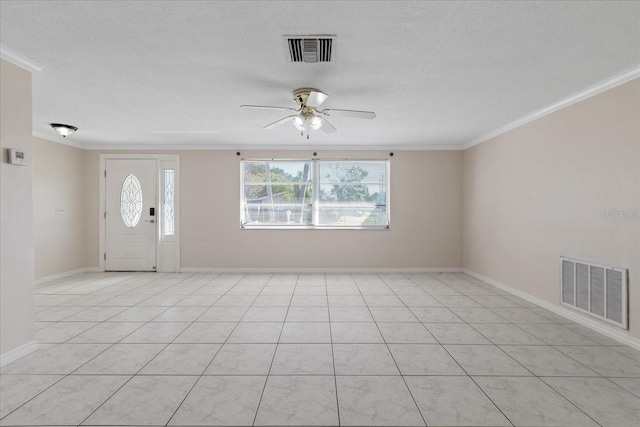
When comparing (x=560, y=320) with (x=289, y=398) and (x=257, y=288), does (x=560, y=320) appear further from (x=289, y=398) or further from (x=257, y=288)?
(x=257, y=288)

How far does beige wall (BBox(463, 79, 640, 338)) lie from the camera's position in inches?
106

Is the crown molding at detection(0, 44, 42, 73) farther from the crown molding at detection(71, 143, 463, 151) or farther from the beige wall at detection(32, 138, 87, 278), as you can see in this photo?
the crown molding at detection(71, 143, 463, 151)

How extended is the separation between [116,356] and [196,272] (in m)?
3.30

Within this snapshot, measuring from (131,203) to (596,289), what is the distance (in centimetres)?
706

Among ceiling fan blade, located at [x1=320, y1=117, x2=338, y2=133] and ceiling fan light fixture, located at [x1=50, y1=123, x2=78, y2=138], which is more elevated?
ceiling fan light fixture, located at [x1=50, y1=123, x2=78, y2=138]

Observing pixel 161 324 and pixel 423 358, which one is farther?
pixel 161 324

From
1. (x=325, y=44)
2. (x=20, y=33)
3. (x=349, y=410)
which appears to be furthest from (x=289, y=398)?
(x=20, y=33)

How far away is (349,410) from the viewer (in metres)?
1.78

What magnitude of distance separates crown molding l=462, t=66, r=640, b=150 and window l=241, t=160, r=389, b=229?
2.07m

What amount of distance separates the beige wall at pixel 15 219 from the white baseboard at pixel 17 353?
2 centimetres

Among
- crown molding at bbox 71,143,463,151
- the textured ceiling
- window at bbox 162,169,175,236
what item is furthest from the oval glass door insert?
the textured ceiling

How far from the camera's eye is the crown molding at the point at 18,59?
89.8 inches

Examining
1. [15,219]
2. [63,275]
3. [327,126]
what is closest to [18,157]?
[15,219]

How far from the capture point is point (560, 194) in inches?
134
